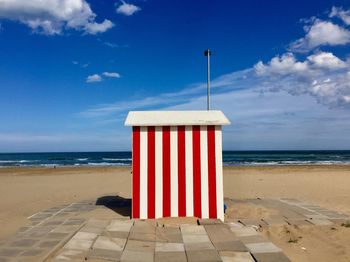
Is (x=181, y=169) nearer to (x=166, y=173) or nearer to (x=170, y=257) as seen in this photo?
(x=166, y=173)

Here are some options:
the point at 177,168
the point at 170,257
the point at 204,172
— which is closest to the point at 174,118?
the point at 177,168

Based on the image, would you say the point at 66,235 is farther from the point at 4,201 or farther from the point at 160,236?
the point at 4,201

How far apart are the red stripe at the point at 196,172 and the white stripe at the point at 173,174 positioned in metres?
0.33

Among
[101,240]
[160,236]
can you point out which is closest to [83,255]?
[101,240]

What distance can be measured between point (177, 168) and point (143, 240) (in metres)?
1.66

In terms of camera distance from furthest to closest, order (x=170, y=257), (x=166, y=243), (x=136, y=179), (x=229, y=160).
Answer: (x=229, y=160), (x=136, y=179), (x=166, y=243), (x=170, y=257)

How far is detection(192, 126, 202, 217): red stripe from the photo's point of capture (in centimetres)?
629

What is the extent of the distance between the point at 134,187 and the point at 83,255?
2.12 metres

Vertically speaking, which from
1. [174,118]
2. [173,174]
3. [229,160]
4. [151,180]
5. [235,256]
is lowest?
[235,256]

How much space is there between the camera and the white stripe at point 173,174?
20.6 feet

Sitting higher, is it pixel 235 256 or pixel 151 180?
pixel 151 180

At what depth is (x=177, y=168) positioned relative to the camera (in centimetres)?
632

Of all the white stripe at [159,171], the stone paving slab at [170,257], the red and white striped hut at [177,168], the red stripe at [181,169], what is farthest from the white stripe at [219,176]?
the stone paving slab at [170,257]

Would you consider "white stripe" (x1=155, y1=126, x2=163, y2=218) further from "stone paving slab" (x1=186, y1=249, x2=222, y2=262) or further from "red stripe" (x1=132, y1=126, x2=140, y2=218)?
"stone paving slab" (x1=186, y1=249, x2=222, y2=262)
